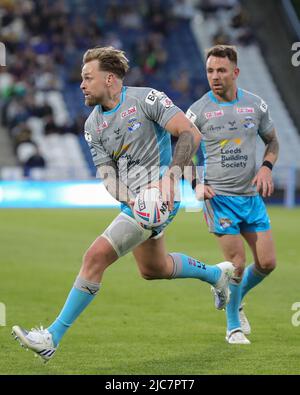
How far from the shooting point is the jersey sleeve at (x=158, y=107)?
24.1 feet

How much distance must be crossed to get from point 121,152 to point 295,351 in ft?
7.04

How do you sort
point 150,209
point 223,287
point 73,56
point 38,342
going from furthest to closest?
1. point 73,56
2. point 223,287
3. point 150,209
4. point 38,342

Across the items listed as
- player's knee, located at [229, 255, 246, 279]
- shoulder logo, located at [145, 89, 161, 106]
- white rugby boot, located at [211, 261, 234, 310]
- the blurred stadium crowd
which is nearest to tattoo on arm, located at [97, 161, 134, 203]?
shoulder logo, located at [145, 89, 161, 106]

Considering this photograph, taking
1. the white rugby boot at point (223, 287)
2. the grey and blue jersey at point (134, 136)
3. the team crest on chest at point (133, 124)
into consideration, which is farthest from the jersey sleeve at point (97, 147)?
the white rugby boot at point (223, 287)

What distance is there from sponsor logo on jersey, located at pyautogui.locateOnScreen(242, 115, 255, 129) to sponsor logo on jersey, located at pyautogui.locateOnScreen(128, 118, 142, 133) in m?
1.58

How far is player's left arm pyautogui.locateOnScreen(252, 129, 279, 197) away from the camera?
8469 millimetres

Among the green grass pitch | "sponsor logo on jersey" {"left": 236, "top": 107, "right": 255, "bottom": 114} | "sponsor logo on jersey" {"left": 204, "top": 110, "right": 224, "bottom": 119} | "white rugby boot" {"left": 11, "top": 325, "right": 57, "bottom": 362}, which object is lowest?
the green grass pitch

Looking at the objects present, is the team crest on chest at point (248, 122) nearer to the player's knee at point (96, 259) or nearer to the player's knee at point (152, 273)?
the player's knee at point (152, 273)

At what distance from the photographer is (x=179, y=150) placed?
7.09 meters

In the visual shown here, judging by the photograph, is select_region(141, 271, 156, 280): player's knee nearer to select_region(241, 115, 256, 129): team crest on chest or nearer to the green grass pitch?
the green grass pitch

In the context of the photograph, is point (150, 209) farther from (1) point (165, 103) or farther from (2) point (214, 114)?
(2) point (214, 114)

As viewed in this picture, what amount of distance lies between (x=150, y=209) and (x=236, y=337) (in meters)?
1.83

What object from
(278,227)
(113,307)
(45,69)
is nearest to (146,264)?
(113,307)

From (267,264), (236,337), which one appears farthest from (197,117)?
(236,337)
